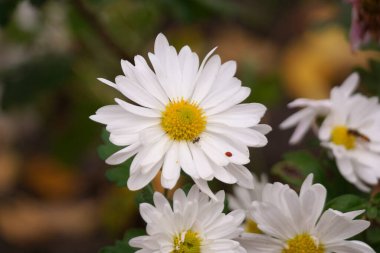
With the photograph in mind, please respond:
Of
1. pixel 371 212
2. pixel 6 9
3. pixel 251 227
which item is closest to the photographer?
pixel 371 212

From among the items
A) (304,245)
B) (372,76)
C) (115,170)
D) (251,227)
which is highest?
(372,76)

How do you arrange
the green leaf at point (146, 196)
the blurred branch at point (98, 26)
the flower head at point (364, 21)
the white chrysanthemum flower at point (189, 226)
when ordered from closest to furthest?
the white chrysanthemum flower at point (189, 226) < the green leaf at point (146, 196) < the flower head at point (364, 21) < the blurred branch at point (98, 26)

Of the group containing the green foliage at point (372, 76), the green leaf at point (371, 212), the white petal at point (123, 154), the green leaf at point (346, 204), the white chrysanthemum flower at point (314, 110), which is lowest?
the green leaf at point (371, 212)

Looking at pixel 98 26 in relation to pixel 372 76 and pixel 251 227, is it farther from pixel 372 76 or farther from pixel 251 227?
pixel 251 227

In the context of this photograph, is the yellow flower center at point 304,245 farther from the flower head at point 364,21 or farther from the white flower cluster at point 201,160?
the flower head at point 364,21

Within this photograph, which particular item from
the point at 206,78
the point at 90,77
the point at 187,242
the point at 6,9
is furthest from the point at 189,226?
the point at 90,77

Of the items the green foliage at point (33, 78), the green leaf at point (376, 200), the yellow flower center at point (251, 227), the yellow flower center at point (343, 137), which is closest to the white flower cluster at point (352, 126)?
the yellow flower center at point (343, 137)

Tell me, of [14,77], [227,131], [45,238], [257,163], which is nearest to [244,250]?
[227,131]
